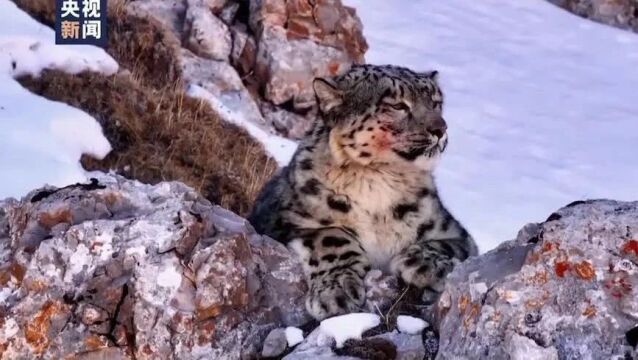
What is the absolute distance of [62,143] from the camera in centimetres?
1357

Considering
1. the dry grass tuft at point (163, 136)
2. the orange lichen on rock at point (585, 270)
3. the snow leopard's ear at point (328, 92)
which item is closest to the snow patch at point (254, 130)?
the dry grass tuft at point (163, 136)

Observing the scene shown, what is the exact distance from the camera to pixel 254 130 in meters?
17.6

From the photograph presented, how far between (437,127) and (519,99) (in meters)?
20.4

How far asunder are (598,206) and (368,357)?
1.11 meters

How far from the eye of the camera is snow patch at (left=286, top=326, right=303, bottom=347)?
5.17 metres

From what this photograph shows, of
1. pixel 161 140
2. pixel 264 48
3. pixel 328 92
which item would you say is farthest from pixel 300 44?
pixel 328 92

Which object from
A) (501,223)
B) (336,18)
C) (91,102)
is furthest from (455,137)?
(91,102)

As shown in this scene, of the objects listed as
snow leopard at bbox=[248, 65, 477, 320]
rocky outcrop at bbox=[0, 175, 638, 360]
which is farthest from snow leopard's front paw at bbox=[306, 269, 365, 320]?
snow leopard at bbox=[248, 65, 477, 320]

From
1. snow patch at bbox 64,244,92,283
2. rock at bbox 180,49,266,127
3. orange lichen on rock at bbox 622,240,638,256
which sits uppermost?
orange lichen on rock at bbox 622,240,638,256

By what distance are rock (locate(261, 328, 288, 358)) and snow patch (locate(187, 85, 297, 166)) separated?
456 inches

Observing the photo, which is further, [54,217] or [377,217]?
[377,217]

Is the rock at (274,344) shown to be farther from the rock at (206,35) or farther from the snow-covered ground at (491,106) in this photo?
the rock at (206,35)

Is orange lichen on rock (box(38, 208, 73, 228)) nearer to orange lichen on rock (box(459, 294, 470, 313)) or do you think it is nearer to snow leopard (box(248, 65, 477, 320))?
snow leopard (box(248, 65, 477, 320))

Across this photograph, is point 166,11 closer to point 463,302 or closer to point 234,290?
point 234,290
